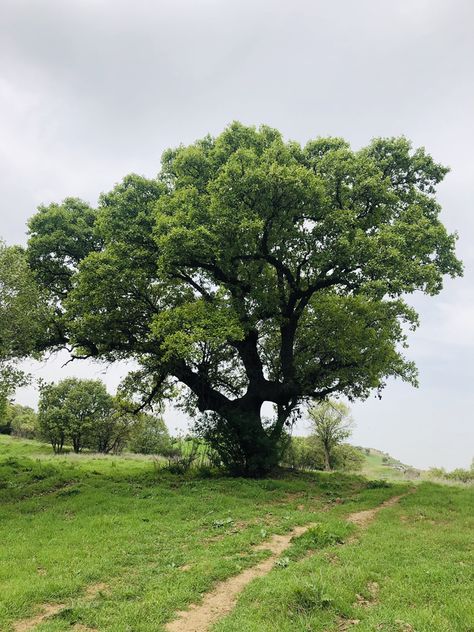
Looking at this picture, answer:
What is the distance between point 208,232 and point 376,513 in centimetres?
1375

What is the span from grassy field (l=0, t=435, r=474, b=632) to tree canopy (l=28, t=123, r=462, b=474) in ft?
21.9

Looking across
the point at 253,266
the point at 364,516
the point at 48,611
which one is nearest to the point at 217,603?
the point at 48,611

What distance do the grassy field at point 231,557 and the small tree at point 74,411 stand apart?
37.7 m

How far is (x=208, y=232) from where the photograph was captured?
2041 cm

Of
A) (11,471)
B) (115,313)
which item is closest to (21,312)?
(115,313)

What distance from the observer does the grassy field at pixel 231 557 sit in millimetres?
7969

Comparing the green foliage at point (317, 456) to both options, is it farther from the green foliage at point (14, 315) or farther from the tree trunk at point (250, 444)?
the green foliage at point (14, 315)

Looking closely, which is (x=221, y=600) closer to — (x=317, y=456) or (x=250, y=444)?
(x=250, y=444)

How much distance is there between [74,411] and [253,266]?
4460 cm

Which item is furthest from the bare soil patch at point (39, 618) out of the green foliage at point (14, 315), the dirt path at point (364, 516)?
the green foliage at point (14, 315)

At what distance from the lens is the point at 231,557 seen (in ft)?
36.3

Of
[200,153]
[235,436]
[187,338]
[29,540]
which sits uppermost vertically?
[200,153]

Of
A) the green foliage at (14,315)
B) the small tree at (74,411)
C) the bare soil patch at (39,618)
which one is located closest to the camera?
the bare soil patch at (39,618)

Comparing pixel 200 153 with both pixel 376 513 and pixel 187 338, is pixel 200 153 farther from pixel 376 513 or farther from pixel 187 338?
pixel 376 513
